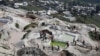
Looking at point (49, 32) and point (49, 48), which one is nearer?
point (49, 48)

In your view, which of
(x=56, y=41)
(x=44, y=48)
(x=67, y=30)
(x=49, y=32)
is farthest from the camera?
(x=67, y=30)

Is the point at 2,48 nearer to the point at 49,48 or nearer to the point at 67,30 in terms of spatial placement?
the point at 49,48

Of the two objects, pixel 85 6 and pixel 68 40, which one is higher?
pixel 68 40

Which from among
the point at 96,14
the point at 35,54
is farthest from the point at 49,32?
the point at 96,14

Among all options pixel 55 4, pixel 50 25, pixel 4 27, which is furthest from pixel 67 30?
pixel 55 4

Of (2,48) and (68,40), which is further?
(68,40)

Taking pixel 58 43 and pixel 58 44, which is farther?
pixel 58 43

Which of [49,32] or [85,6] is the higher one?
[49,32]

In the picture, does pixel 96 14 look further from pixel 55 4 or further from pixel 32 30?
pixel 32 30

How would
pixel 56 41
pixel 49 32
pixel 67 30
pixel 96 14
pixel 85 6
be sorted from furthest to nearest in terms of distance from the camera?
pixel 85 6 < pixel 96 14 < pixel 67 30 < pixel 49 32 < pixel 56 41
